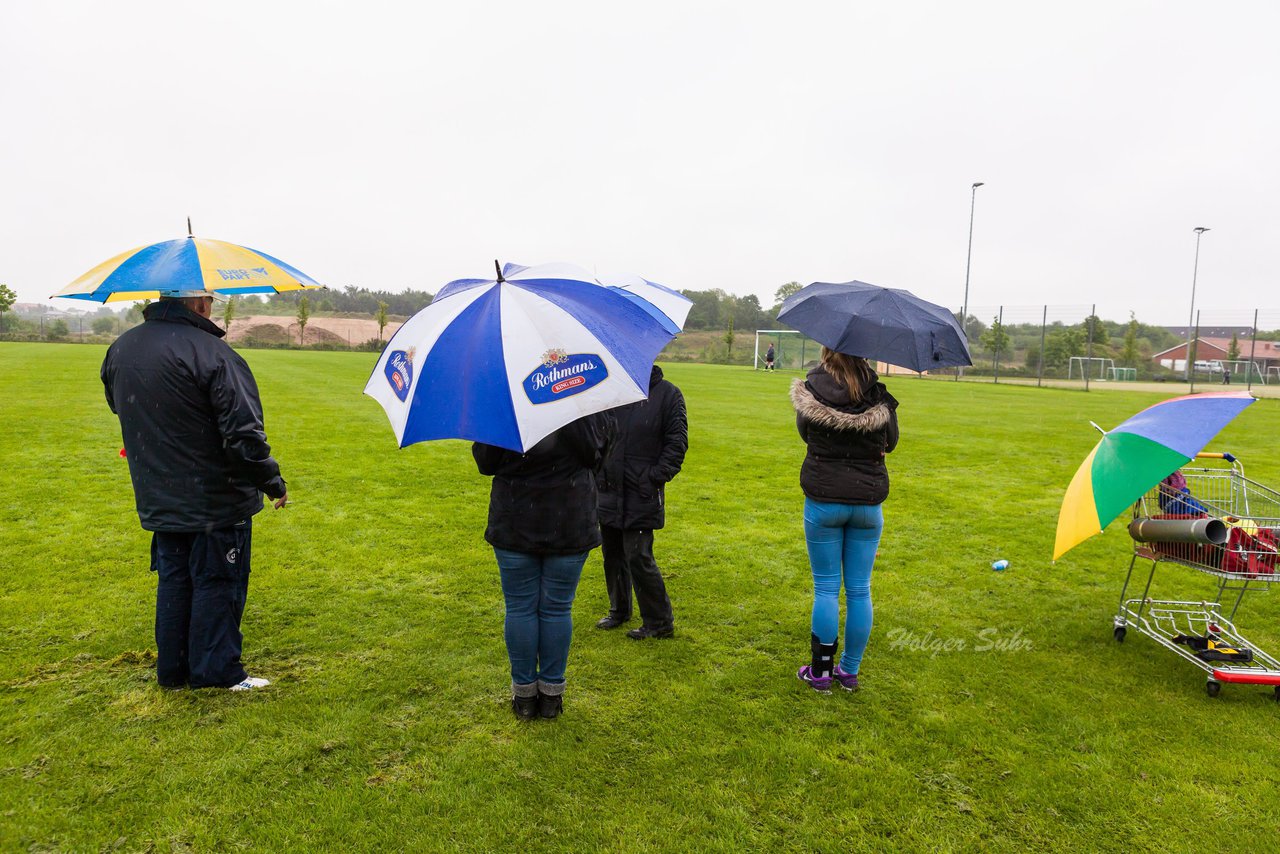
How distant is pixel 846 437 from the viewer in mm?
3820

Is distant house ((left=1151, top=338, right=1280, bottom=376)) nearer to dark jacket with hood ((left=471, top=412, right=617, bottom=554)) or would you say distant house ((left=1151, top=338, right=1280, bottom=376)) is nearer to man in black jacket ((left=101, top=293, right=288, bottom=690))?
dark jacket with hood ((left=471, top=412, right=617, bottom=554))

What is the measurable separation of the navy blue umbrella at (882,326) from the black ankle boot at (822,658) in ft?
4.95

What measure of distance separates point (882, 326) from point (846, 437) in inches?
22.2

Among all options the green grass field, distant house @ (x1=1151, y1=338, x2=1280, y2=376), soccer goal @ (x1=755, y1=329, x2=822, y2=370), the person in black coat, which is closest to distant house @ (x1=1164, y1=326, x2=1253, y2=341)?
distant house @ (x1=1151, y1=338, x2=1280, y2=376)

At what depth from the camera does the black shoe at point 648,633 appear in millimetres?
4777

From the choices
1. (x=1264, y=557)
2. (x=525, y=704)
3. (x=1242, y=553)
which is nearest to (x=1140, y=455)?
(x=1242, y=553)

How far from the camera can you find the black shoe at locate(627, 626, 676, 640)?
15.7 feet

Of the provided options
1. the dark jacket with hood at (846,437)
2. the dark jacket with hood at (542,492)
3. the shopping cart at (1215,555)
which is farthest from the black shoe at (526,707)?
the shopping cart at (1215,555)

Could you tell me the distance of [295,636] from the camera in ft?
15.4

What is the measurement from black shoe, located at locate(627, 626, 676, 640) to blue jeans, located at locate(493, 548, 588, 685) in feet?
3.49

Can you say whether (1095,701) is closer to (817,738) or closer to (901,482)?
(817,738)

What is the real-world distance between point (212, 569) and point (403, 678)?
1107 millimetres

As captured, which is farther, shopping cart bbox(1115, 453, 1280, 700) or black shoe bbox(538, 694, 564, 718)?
shopping cart bbox(1115, 453, 1280, 700)

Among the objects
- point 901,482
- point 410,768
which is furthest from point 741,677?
point 901,482
